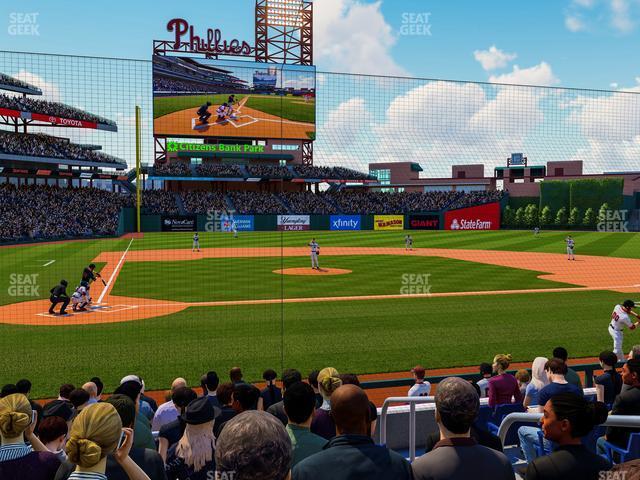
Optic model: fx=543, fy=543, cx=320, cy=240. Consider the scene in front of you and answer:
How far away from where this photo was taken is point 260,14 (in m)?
69.9

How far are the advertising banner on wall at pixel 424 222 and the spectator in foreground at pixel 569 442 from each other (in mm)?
63214

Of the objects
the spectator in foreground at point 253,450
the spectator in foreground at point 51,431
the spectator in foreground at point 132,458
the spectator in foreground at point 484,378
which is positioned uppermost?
the spectator in foreground at point 253,450

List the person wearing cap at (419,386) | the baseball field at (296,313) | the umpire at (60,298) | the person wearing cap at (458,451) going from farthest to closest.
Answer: the umpire at (60,298) → the baseball field at (296,313) → the person wearing cap at (419,386) → the person wearing cap at (458,451)

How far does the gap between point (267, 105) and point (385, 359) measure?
60.8 meters

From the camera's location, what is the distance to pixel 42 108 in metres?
54.8

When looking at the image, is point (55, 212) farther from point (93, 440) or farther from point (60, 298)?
point (93, 440)

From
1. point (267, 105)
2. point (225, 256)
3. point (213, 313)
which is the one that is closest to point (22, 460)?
point (213, 313)

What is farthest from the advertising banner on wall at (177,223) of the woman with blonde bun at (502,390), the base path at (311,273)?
the woman with blonde bun at (502,390)

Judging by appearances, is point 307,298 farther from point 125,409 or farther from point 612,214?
point 612,214

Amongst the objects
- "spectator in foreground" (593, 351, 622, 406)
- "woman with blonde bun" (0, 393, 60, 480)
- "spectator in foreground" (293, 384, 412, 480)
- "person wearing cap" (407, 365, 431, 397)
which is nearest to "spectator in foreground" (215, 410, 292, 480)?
"spectator in foreground" (293, 384, 412, 480)

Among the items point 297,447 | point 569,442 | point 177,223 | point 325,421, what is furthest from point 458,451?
point 177,223

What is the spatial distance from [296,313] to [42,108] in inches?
1913

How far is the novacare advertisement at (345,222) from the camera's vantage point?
65.1 m

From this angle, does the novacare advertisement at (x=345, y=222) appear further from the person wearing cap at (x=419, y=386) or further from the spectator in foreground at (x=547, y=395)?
the spectator in foreground at (x=547, y=395)
